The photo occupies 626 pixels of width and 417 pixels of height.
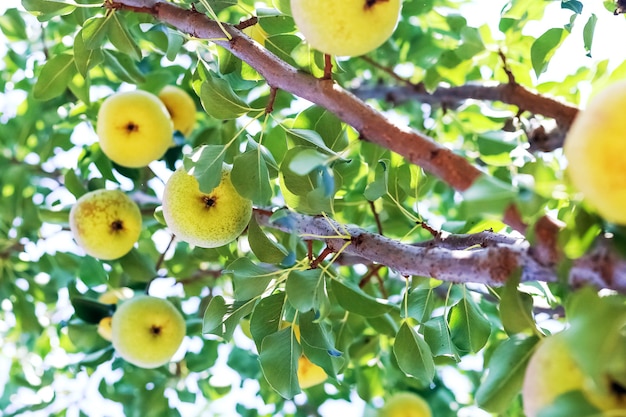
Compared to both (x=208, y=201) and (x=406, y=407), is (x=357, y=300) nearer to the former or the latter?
(x=208, y=201)

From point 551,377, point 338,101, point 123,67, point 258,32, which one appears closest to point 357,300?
point 338,101

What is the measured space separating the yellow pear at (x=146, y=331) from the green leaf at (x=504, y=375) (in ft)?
4.84

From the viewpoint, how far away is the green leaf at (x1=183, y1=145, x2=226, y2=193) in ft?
5.43

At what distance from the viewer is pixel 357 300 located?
68.7 inches

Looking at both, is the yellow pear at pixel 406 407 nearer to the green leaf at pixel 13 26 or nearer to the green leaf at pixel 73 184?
the green leaf at pixel 73 184

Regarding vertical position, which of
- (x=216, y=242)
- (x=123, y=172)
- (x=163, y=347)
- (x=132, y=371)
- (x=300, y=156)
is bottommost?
(x=132, y=371)

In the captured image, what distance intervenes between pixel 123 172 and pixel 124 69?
427 millimetres

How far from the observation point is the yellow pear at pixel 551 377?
41.0 inches

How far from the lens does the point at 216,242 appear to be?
1.89m

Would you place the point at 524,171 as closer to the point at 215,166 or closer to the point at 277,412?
the point at 215,166

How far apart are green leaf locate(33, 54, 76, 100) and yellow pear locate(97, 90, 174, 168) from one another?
18cm

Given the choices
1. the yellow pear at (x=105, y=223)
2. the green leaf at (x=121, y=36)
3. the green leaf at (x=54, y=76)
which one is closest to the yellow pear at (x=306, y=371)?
the yellow pear at (x=105, y=223)

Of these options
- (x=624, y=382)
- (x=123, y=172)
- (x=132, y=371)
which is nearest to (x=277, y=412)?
(x=132, y=371)

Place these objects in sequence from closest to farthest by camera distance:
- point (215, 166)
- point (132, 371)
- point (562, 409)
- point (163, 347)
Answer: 1. point (562, 409)
2. point (215, 166)
3. point (163, 347)
4. point (132, 371)
